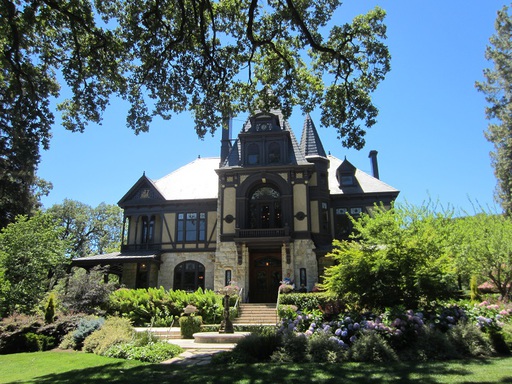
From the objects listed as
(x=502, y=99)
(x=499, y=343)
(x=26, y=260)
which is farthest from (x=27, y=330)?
(x=502, y=99)

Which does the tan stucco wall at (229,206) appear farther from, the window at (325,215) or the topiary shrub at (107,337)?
the topiary shrub at (107,337)

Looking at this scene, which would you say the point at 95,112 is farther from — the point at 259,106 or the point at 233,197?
the point at 233,197

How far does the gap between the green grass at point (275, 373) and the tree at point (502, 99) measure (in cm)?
2660

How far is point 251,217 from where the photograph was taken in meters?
25.5

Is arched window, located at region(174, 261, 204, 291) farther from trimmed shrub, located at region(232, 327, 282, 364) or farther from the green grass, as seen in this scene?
trimmed shrub, located at region(232, 327, 282, 364)

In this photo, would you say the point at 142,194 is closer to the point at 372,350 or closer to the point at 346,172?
the point at 346,172

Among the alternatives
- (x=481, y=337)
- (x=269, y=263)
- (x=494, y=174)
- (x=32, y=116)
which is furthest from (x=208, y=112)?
(x=494, y=174)

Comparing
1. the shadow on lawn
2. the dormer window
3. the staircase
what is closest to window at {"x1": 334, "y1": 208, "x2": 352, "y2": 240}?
the dormer window

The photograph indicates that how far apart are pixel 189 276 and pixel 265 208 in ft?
23.3

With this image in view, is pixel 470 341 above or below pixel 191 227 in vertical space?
below

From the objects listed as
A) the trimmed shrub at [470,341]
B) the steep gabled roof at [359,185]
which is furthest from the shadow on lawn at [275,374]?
the steep gabled roof at [359,185]

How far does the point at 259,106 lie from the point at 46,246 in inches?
580

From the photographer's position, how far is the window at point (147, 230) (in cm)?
2778

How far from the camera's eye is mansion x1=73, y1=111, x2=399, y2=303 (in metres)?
24.0
